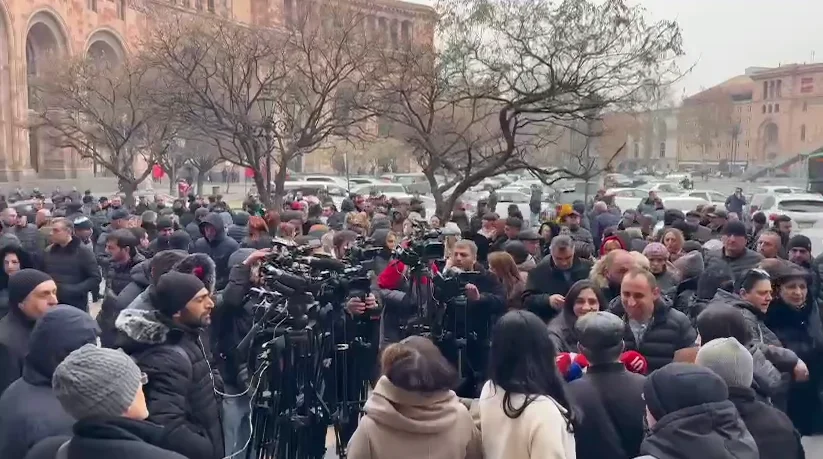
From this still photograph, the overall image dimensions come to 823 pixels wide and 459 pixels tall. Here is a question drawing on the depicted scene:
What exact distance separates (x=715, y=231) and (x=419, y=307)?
236 inches

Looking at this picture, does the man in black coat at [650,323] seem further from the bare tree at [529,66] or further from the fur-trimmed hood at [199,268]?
the bare tree at [529,66]

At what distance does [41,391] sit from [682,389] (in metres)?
2.65

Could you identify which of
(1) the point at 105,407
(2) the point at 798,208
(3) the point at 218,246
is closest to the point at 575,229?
(3) the point at 218,246

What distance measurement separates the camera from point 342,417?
525 centimetres

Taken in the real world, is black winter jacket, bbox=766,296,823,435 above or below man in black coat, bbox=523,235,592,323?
below

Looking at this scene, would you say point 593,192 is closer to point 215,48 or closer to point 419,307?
point 215,48

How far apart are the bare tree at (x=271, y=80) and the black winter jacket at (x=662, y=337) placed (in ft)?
37.0

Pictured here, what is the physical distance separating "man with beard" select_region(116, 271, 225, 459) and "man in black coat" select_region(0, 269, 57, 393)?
112 cm

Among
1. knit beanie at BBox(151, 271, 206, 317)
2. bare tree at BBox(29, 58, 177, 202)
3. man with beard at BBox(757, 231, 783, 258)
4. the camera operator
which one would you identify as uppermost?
bare tree at BBox(29, 58, 177, 202)

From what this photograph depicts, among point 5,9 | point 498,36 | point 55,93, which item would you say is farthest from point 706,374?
point 5,9

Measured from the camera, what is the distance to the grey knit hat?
2693 millimetres

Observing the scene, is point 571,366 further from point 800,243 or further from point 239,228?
point 239,228

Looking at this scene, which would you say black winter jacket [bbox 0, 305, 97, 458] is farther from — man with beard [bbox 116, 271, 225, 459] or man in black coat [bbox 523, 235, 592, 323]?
man in black coat [bbox 523, 235, 592, 323]

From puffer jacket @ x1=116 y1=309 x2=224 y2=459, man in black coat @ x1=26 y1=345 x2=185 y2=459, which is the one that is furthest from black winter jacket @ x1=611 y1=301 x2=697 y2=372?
man in black coat @ x1=26 y1=345 x2=185 y2=459
